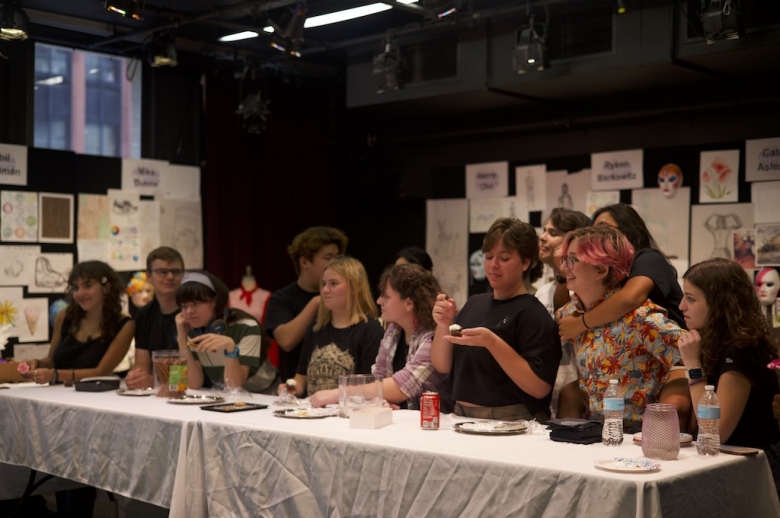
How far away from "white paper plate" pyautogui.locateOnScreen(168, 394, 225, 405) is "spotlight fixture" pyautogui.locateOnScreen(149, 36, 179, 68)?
2635 millimetres

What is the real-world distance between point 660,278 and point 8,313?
4.10m

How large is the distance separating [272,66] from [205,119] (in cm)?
71

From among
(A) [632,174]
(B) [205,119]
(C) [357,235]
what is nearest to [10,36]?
(B) [205,119]

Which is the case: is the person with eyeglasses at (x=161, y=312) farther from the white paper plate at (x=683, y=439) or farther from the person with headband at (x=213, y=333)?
the white paper plate at (x=683, y=439)

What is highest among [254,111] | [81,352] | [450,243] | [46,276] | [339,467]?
[254,111]

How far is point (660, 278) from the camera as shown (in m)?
3.07

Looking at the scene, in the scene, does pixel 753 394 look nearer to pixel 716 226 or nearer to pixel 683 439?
pixel 683 439

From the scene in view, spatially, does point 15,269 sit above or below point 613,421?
above

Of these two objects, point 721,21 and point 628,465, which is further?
point 721,21

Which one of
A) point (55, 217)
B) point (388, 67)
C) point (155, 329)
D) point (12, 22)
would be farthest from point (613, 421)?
point (55, 217)

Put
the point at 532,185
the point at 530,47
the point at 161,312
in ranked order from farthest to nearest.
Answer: the point at 532,185
the point at 530,47
the point at 161,312

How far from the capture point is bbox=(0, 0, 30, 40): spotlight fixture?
479 cm

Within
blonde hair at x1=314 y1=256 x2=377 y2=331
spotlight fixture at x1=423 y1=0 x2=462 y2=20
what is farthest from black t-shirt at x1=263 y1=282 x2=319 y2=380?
spotlight fixture at x1=423 y1=0 x2=462 y2=20

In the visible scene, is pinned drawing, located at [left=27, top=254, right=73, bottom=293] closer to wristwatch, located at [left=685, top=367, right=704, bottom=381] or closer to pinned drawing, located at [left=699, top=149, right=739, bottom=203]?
pinned drawing, located at [left=699, top=149, right=739, bottom=203]
